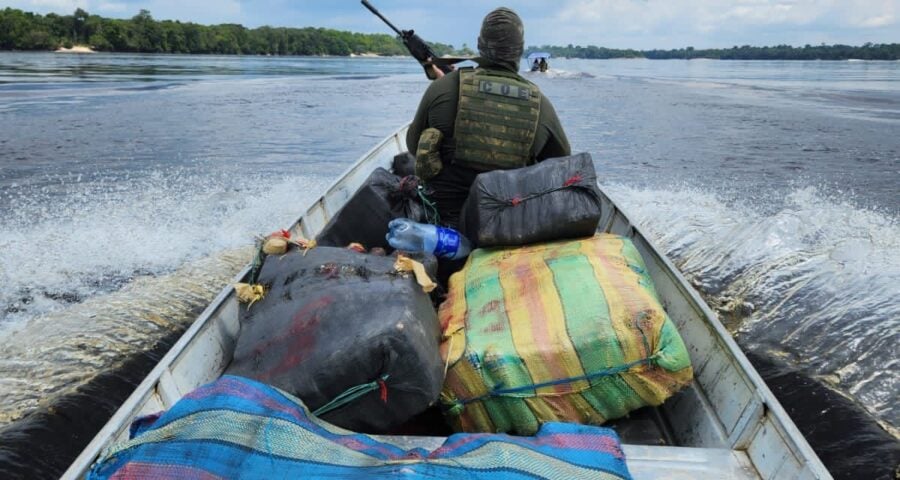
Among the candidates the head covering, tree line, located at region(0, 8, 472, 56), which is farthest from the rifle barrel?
tree line, located at region(0, 8, 472, 56)

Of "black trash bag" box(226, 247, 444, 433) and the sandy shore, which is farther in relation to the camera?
the sandy shore

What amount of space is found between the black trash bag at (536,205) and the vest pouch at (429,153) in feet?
1.82

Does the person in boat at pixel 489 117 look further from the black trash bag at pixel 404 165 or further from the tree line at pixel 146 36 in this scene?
the tree line at pixel 146 36

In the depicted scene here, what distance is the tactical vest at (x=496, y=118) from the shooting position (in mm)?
3533

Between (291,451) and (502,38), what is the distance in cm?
291

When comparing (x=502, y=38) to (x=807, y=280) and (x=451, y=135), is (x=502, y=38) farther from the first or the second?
(x=807, y=280)

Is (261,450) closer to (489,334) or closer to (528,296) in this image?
(489,334)

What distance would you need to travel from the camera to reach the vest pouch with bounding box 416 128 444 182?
3.70 metres

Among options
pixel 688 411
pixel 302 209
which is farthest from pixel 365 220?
pixel 302 209

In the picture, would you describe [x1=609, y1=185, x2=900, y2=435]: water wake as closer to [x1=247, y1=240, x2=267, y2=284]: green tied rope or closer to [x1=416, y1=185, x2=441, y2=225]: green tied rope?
[x1=416, y1=185, x2=441, y2=225]: green tied rope

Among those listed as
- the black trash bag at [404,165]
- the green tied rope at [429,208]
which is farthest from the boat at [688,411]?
the black trash bag at [404,165]

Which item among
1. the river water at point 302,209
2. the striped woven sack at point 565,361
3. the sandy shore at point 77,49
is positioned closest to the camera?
the striped woven sack at point 565,361

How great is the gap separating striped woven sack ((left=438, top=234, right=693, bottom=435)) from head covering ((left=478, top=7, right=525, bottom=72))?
1.81 meters

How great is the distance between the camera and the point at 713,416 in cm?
255
